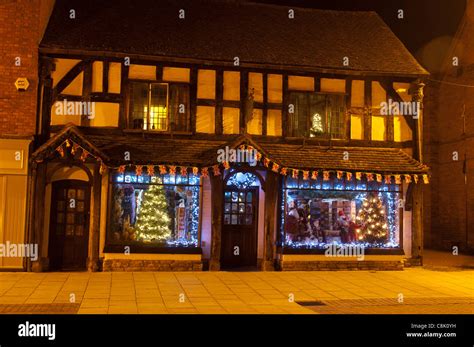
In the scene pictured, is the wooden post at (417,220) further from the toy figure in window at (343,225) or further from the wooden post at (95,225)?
the wooden post at (95,225)

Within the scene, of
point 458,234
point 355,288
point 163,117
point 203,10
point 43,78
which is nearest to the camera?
point 355,288

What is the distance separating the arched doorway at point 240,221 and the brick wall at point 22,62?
5815mm

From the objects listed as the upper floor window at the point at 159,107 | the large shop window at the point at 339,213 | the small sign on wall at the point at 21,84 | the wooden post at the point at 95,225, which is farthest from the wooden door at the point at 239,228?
the small sign on wall at the point at 21,84

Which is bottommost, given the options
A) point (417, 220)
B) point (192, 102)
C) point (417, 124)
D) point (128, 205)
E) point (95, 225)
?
point (95, 225)

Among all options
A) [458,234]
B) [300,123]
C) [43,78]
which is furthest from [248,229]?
[458,234]

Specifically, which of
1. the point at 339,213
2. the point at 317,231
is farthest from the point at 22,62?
the point at 339,213

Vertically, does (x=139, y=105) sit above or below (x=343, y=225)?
above

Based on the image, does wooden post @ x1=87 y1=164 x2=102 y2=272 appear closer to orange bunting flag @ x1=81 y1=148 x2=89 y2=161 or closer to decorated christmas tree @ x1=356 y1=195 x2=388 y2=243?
orange bunting flag @ x1=81 y1=148 x2=89 y2=161

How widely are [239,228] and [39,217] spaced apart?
18.3ft

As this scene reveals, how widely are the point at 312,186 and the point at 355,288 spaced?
3.82 metres

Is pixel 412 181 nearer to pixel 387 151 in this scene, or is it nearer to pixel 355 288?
pixel 387 151

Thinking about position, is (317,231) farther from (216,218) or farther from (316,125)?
(316,125)

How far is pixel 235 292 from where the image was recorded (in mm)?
11703

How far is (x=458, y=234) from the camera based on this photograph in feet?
69.5
